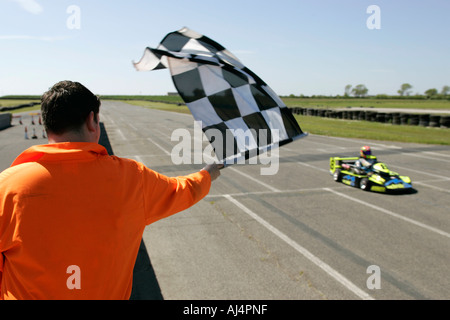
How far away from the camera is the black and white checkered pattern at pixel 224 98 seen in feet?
7.88

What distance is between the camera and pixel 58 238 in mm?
1274

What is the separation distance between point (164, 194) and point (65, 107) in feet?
1.78

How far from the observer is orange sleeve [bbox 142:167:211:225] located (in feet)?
5.09

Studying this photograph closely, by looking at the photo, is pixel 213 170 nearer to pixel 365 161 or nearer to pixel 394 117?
pixel 365 161

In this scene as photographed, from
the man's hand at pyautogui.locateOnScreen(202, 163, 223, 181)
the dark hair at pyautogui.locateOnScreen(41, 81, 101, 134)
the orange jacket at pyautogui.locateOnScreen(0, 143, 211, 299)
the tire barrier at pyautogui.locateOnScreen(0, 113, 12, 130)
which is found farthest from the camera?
the tire barrier at pyautogui.locateOnScreen(0, 113, 12, 130)

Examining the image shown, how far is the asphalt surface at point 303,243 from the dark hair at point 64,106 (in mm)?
3085

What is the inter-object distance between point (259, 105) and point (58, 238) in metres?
1.76

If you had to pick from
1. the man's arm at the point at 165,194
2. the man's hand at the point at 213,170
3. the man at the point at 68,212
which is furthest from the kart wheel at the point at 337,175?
the man at the point at 68,212

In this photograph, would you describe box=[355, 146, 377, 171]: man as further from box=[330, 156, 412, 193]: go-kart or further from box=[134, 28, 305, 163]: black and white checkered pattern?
box=[134, 28, 305, 163]: black and white checkered pattern

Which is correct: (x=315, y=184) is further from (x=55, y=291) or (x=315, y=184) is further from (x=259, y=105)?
(x=55, y=291)

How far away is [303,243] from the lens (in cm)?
555

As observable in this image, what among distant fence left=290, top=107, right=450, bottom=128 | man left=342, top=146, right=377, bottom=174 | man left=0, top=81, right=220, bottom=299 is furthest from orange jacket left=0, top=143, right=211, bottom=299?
distant fence left=290, top=107, right=450, bottom=128

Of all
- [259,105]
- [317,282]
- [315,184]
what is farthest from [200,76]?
[315,184]
